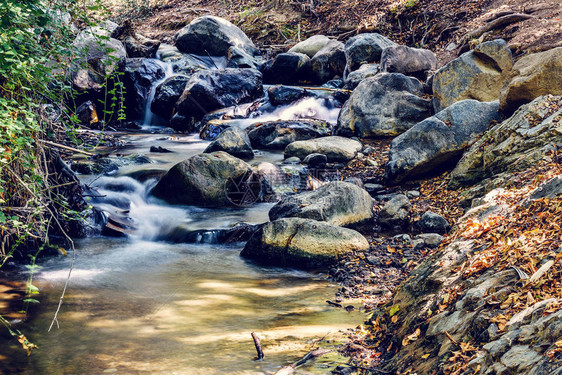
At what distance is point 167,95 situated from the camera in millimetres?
16438

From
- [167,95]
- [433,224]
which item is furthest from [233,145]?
[167,95]

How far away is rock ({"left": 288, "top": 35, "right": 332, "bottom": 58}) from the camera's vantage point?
61.1 ft

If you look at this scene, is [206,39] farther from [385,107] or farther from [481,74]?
[481,74]

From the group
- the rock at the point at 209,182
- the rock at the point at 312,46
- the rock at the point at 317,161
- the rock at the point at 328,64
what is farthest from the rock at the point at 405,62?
the rock at the point at 209,182

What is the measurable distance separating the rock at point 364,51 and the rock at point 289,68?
2.03 meters

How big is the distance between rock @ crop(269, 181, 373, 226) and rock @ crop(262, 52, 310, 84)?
420 inches

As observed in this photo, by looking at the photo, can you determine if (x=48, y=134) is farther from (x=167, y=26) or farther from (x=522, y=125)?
(x=167, y=26)

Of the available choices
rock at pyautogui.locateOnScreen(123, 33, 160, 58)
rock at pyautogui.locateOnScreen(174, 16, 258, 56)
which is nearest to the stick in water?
rock at pyautogui.locateOnScreen(123, 33, 160, 58)

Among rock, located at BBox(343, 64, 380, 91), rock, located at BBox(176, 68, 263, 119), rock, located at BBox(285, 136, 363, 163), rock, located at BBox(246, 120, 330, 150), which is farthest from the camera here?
rock, located at BBox(176, 68, 263, 119)

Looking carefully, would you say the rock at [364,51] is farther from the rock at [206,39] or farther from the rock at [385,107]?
the rock at [206,39]

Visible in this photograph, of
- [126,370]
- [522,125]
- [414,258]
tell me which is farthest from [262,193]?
[126,370]

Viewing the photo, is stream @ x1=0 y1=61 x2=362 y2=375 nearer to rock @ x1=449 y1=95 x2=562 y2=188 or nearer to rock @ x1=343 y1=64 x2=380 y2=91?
rock @ x1=449 y1=95 x2=562 y2=188

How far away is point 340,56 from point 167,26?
1154 cm

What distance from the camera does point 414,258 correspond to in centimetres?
637
